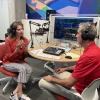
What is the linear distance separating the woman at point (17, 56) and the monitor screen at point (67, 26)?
0.60 m

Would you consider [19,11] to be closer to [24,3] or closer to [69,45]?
[24,3]

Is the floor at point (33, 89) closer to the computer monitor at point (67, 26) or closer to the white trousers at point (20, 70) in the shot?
the white trousers at point (20, 70)

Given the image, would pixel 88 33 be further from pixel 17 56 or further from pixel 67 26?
pixel 17 56

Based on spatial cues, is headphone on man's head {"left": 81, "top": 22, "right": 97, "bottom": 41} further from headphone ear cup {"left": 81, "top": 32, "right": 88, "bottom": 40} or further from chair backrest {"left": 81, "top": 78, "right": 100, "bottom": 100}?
chair backrest {"left": 81, "top": 78, "right": 100, "bottom": 100}

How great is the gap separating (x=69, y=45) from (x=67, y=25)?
345 mm

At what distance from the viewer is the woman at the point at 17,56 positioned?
6.16ft

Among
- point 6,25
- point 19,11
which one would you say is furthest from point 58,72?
point 6,25

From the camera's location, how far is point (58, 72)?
1.67 meters

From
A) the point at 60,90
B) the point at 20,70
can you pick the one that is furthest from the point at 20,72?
Result: the point at 60,90

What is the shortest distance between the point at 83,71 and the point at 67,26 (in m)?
1.27

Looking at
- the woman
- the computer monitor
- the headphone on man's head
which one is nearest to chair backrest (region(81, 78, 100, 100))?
the headphone on man's head

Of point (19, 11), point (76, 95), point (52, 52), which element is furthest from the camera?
point (19, 11)

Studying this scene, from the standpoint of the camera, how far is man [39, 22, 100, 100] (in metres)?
1.13

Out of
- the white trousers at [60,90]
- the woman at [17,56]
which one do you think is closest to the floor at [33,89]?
the woman at [17,56]
